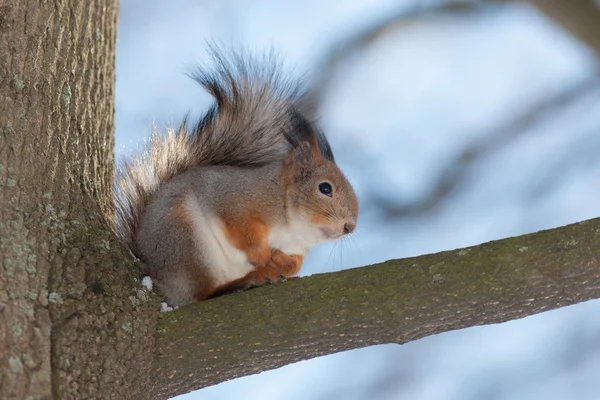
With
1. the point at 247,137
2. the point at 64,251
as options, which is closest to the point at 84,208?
the point at 64,251

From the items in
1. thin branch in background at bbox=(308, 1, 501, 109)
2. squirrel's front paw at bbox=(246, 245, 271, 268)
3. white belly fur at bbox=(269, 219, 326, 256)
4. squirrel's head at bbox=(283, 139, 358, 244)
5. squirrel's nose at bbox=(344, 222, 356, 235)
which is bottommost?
squirrel's front paw at bbox=(246, 245, 271, 268)

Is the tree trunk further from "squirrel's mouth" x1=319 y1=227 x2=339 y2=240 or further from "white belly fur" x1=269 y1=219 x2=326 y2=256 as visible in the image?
"squirrel's mouth" x1=319 y1=227 x2=339 y2=240

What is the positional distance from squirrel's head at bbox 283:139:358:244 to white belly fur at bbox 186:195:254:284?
25 centimetres

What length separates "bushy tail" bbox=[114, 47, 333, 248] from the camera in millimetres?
2473

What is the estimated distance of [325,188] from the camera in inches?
102

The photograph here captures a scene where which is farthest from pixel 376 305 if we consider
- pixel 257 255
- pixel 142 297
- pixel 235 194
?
pixel 235 194

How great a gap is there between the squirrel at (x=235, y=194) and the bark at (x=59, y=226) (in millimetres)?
184

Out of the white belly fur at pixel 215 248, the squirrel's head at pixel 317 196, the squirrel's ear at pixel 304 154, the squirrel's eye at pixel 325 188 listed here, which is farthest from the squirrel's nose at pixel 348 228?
the white belly fur at pixel 215 248

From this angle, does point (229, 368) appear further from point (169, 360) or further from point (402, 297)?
point (402, 297)

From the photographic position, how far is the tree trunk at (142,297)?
1654 mm

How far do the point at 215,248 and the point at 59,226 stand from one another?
0.56 metres

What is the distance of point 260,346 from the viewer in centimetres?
177

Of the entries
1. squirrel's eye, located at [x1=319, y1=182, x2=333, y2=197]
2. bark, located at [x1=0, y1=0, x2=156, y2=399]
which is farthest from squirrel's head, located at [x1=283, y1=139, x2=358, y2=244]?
bark, located at [x1=0, y1=0, x2=156, y2=399]

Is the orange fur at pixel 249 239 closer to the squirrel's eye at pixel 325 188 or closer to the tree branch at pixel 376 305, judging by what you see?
the squirrel's eye at pixel 325 188
